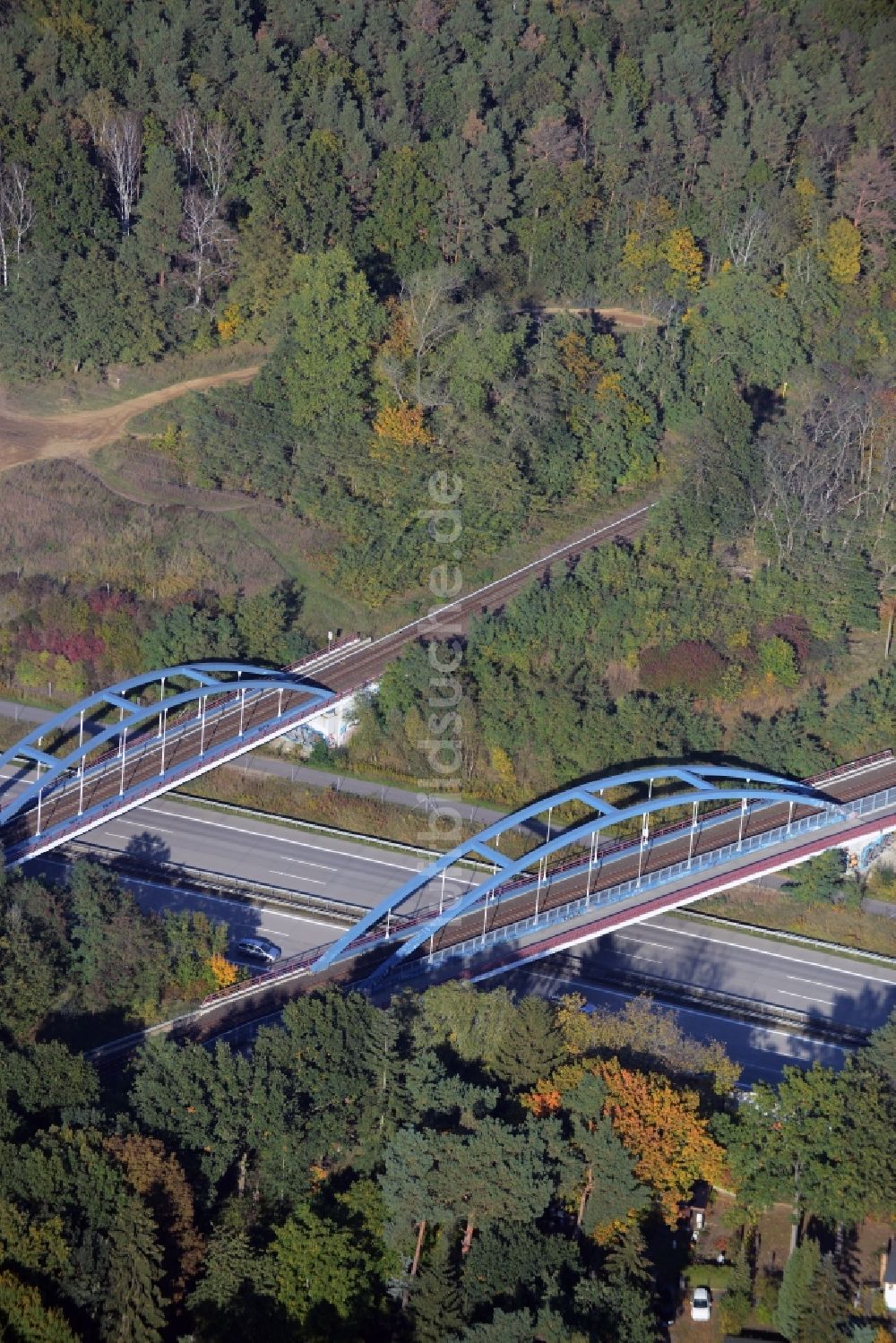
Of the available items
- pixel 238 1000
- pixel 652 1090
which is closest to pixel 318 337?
pixel 238 1000

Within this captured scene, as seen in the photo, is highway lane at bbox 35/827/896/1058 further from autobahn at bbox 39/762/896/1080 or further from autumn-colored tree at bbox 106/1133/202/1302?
autumn-colored tree at bbox 106/1133/202/1302

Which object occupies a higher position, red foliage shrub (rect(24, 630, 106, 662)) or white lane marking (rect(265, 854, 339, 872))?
red foliage shrub (rect(24, 630, 106, 662))

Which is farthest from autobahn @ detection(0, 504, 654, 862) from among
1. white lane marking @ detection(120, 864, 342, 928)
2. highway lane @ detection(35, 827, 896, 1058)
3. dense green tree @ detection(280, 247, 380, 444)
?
dense green tree @ detection(280, 247, 380, 444)

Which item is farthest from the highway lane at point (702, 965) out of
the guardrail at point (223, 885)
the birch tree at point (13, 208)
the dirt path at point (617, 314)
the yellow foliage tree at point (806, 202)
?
the yellow foliage tree at point (806, 202)

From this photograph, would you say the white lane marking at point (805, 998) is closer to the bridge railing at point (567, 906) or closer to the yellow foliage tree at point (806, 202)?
the bridge railing at point (567, 906)

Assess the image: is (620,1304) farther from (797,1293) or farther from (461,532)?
(461,532)

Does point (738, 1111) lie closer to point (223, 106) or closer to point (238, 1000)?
point (238, 1000)

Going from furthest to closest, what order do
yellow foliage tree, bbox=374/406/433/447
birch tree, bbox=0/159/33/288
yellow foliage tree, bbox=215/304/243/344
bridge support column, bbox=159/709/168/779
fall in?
yellow foliage tree, bbox=215/304/243/344, birch tree, bbox=0/159/33/288, yellow foliage tree, bbox=374/406/433/447, bridge support column, bbox=159/709/168/779
